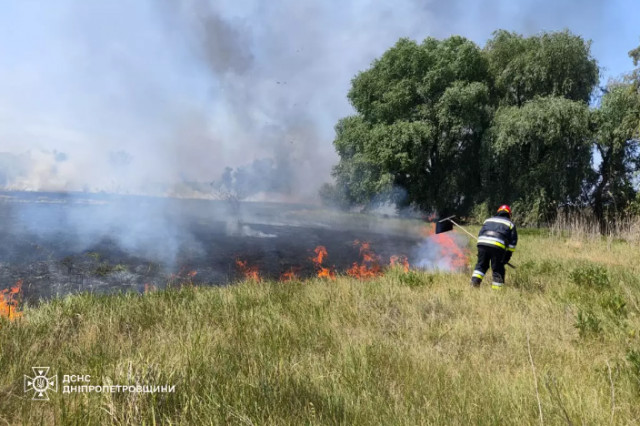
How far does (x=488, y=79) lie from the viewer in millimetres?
25906

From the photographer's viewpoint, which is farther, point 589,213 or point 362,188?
point 362,188

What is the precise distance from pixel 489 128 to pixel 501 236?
18.0 m

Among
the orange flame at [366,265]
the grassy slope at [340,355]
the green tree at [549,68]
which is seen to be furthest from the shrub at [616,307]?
the green tree at [549,68]

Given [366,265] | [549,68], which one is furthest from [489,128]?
[366,265]

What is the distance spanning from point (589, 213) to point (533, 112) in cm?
792

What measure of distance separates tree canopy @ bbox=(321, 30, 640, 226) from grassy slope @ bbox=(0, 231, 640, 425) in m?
17.5

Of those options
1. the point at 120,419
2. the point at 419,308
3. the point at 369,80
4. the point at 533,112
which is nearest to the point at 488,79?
the point at 533,112

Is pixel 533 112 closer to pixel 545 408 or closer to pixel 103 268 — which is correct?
pixel 545 408

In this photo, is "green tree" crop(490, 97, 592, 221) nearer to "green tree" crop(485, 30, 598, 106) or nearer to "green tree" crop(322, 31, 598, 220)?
"green tree" crop(322, 31, 598, 220)

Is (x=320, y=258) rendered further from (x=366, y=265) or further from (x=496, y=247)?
(x=496, y=247)

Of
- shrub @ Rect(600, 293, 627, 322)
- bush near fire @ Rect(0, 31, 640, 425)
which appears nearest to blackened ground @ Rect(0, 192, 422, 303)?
bush near fire @ Rect(0, 31, 640, 425)

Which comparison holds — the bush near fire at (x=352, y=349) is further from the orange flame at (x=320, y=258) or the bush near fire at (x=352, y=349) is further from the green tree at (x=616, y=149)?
the green tree at (x=616, y=149)

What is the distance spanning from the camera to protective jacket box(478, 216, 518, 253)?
766 centimetres

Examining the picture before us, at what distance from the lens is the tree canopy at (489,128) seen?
20.7 m
